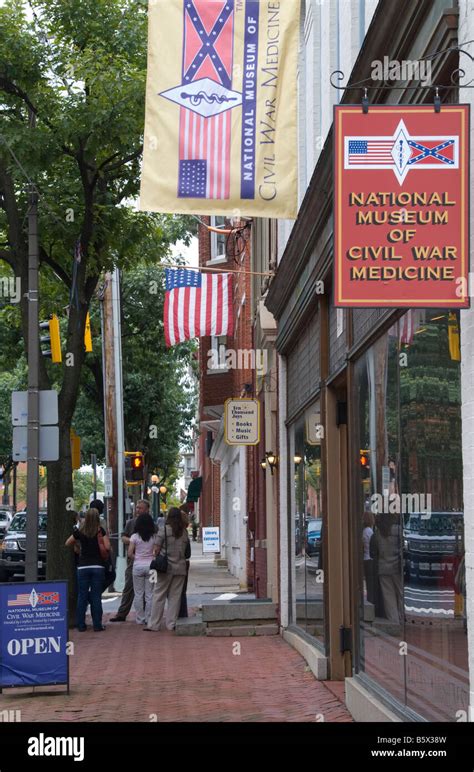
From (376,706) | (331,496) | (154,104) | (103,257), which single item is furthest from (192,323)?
(376,706)

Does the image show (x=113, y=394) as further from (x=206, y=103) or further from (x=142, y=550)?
(x=206, y=103)

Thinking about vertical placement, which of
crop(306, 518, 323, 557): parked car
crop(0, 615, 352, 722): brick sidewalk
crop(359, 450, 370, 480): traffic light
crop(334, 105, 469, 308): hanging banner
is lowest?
crop(0, 615, 352, 722): brick sidewalk

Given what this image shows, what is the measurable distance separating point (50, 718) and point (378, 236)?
525 centimetres

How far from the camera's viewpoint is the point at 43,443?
588 inches

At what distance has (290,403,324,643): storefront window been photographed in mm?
12477

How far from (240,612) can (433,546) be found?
10.3 meters

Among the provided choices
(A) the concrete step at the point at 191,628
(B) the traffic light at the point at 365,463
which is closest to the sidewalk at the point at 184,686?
(A) the concrete step at the point at 191,628

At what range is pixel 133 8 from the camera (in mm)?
18656

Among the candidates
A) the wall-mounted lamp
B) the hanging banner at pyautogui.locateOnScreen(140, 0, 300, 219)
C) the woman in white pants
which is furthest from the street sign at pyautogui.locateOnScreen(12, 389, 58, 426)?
the hanging banner at pyautogui.locateOnScreen(140, 0, 300, 219)

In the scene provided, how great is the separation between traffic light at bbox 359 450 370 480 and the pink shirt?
29.2 ft

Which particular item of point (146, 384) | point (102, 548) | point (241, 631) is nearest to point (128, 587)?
point (102, 548)

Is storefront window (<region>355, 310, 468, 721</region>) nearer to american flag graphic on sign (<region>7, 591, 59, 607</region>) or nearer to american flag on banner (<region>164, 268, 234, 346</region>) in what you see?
american flag graphic on sign (<region>7, 591, 59, 607</region>)

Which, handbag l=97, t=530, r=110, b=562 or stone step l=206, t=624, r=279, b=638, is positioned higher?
handbag l=97, t=530, r=110, b=562

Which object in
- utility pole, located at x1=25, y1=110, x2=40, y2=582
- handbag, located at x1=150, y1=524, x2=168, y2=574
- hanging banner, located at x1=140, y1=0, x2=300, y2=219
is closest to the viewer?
hanging banner, located at x1=140, y1=0, x2=300, y2=219
